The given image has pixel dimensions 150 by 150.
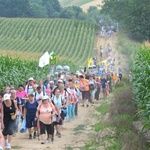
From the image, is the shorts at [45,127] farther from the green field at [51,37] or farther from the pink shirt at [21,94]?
the green field at [51,37]

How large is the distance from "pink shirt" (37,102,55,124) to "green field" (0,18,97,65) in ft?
124

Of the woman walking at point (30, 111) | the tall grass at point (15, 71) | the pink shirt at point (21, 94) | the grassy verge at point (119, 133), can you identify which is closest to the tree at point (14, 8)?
the tall grass at point (15, 71)

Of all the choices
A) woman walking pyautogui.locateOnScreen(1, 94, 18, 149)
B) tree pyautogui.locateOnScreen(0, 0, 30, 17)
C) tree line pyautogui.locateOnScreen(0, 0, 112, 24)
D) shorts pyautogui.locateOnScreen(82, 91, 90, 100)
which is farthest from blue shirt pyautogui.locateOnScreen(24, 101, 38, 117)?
tree pyautogui.locateOnScreen(0, 0, 30, 17)

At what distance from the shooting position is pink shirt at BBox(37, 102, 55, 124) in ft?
44.1

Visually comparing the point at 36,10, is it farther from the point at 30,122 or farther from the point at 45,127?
the point at 45,127

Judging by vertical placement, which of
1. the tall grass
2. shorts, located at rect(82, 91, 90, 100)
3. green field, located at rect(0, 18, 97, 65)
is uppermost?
green field, located at rect(0, 18, 97, 65)

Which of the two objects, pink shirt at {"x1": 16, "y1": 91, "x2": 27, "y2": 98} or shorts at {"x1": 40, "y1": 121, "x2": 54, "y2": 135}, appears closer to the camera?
shorts at {"x1": 40, "y1": 121, "x2": 54, "y2": 135}

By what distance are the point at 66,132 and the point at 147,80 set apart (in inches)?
203

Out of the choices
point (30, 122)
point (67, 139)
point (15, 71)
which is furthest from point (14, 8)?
point (30, 122)

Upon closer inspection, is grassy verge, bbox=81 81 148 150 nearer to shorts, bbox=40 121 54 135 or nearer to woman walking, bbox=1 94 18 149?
shorts, bbox=40 121 54 135

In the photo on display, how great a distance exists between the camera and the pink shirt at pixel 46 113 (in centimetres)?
1344

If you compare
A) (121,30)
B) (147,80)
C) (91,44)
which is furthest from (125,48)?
(147,80)

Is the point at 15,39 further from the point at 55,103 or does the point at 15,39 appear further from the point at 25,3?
the point at 55,103

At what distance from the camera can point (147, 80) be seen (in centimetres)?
1221
